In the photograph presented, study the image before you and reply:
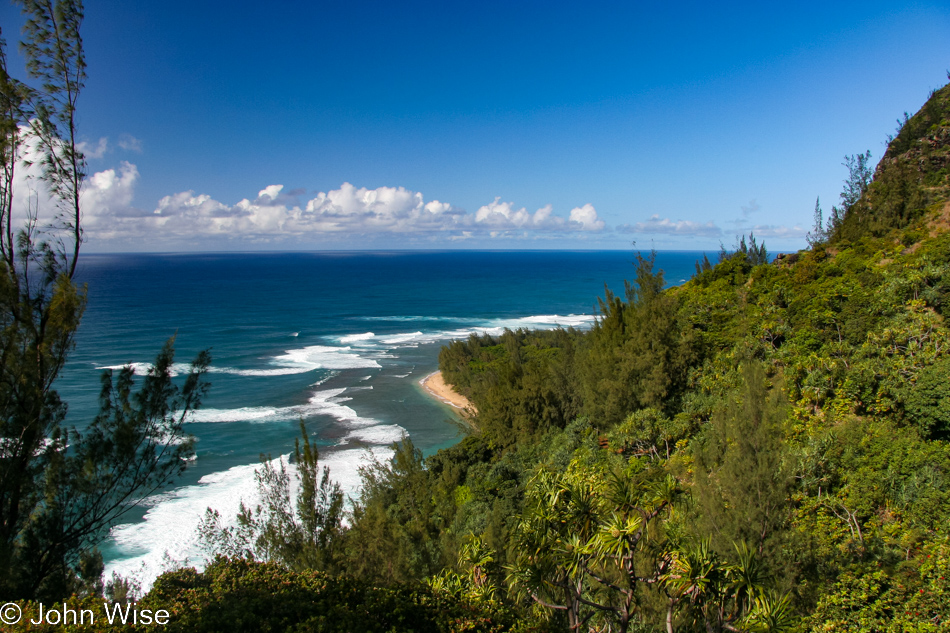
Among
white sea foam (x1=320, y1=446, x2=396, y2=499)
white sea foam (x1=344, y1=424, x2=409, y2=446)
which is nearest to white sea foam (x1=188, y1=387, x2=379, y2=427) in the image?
white sea foam (x1=344, y1=424, x2=409, y2=446)

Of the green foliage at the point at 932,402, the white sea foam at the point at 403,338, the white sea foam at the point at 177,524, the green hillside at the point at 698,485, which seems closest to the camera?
the green hillside at the point at 698,485

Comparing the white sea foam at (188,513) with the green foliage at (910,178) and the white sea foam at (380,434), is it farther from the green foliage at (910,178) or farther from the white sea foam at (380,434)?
Result: the green foliage at (910,178)

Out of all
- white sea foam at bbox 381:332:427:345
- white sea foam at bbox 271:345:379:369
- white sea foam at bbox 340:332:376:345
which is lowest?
white sea foam at bbox 271:345:379:369

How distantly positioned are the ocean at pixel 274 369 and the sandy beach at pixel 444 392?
1084mm

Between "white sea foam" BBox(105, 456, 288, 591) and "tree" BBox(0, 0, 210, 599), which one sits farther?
"white sea foam" BBox(105, 456, 288, 591)

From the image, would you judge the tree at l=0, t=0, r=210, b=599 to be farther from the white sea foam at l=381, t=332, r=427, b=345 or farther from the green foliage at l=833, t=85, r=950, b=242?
the white sea foam at l=381, t=332, r=427, b=345

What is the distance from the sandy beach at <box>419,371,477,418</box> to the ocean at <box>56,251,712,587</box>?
1084 mm

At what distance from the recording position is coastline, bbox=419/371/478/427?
3772 centimetres

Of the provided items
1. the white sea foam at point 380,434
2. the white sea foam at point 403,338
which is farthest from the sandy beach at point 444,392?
the white sea foam at point 403,338

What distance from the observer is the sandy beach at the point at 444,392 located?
3792 cm

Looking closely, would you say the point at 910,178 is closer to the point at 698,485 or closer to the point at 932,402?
the point at 932,402

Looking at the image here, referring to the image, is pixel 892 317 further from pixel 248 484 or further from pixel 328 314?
pixel 328 314

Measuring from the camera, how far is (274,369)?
45.8 m

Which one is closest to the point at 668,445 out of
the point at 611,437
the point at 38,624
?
the point at 611,437
